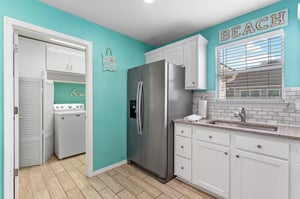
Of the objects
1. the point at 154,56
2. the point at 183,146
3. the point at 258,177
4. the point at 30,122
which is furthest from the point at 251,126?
the point at 30,122

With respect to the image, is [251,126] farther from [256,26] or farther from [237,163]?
[256,26]

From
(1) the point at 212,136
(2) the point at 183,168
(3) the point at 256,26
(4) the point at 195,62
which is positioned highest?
(3) the point at 256,26

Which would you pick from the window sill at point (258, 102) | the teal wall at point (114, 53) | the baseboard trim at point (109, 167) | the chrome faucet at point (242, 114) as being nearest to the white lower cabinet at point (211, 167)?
the chrome faucet at point (242, 114)

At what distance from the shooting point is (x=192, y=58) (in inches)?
90.7

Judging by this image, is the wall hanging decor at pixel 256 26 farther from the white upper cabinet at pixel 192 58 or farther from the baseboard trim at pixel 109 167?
the baseboard trim at pixel 109 167

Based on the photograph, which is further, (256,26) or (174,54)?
(174,54)

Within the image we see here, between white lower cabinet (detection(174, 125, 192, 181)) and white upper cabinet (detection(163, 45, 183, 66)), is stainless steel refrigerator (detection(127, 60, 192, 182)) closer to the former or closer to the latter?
white lower cabinet (detection(174, 125, 192, 181))

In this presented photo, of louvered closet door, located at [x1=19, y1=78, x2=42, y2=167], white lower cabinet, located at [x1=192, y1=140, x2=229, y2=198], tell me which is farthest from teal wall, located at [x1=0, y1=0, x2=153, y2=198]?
white lower cabinet, located at [x1=192, y1=140, x2=229, y2=198]

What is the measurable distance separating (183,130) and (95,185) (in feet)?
5.04

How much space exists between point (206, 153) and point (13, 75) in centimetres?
257

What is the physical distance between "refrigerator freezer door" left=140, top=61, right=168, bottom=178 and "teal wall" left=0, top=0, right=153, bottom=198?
527 millimetres

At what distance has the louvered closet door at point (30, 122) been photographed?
8.12ft

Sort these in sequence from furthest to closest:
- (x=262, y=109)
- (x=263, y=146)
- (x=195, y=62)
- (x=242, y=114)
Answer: (x=195, y=62), (x=242, y=114), (x=262, y=109), (x=263, y=146)

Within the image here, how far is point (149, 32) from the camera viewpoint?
2.65 meters
